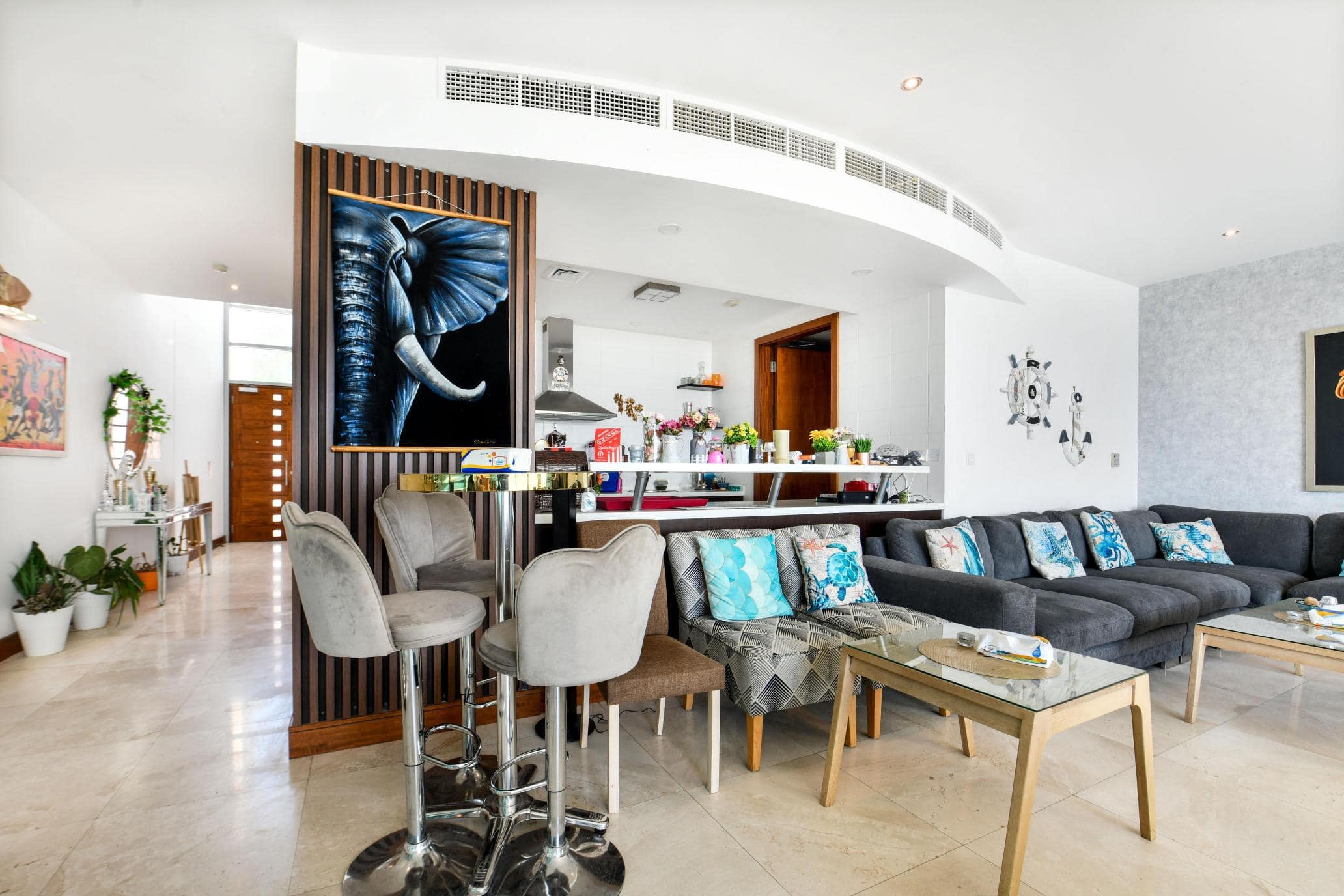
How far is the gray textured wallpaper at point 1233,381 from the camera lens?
4.87 m

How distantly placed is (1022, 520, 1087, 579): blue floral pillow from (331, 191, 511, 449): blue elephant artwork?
3.63m

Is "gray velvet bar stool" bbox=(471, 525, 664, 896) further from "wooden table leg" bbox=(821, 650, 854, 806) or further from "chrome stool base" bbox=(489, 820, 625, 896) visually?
"wooden table leg" bbox=(821, 650, 854, 806)

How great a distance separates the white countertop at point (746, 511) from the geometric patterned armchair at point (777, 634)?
11.4 inches

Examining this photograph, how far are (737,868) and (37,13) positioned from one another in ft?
13.3

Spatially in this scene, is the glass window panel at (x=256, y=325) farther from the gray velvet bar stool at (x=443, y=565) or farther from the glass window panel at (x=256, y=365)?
the gray velvet bar stool at (x=443, y=565)

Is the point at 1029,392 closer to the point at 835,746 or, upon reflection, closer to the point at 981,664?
the point at 981,664

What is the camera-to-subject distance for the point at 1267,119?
3.14 metres

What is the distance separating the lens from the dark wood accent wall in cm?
265

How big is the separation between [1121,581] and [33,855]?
17.3 feet

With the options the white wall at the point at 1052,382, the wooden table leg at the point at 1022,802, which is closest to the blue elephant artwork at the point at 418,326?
the wooden table leg at the point at 1022,802

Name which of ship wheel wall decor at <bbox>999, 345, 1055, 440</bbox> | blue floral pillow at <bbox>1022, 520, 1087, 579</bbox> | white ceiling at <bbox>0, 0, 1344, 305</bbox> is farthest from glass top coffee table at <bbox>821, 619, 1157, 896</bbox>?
ship wheel wall decor at <bbox>999, 345, 1055, 440</bbox>

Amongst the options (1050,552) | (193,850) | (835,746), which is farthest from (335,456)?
(1050,552)

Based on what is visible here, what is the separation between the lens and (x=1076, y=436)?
17.9 feet

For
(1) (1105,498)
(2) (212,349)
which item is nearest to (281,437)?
(2) (212,349)
